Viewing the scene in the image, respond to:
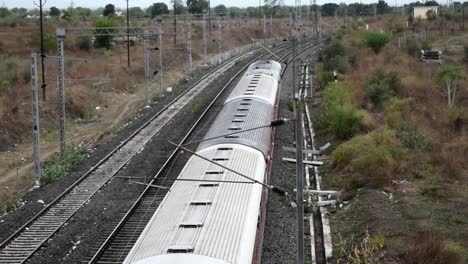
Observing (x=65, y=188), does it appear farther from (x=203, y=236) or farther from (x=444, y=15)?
(x=444, y=15)

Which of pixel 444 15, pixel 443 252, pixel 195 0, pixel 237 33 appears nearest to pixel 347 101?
pixel 443 252

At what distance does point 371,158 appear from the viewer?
20.5 m

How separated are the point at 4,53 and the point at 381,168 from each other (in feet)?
Answer: 144

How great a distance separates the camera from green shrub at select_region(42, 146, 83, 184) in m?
21.8

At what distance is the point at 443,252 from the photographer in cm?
1324

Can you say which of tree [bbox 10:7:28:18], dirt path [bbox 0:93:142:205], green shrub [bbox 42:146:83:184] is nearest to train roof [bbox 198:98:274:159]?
green shrub [bbox 42:146:83:184]

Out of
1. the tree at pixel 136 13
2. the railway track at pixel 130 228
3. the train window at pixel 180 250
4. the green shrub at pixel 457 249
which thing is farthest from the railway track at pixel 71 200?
the tree at pixel 136 13

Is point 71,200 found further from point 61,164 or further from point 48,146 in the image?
point 48,146

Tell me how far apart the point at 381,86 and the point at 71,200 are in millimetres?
19098

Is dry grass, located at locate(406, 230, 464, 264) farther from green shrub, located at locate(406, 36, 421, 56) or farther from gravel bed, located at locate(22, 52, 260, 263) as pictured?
green shrub, located at locate(406, 36, 421, 56)

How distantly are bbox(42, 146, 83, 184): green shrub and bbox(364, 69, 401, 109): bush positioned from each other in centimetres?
1564

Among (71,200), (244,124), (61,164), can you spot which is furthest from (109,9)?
(71,200)

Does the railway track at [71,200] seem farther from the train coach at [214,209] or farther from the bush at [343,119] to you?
the bush at [343,119]

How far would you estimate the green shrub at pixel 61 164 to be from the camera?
71.5 ft
